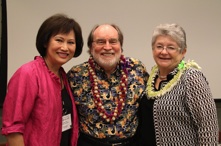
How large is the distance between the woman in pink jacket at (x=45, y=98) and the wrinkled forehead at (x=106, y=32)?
0.23 meters

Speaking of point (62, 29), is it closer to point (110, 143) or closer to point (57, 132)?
point (57, 132)

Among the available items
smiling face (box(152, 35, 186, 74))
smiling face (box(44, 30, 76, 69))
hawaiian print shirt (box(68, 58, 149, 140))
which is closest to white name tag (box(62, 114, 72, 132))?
hawaiian print shirt (box(68, 58, 149, 140))

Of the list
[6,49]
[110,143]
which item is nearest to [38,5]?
[6,49]

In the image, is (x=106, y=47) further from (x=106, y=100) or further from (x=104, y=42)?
(x=106, y=100)

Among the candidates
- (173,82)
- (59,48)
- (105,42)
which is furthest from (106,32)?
(173,82)

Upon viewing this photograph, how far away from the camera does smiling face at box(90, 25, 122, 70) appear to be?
1.87 meters

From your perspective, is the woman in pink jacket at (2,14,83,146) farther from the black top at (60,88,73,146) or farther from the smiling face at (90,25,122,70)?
the smiling face at (90,25,122,70)

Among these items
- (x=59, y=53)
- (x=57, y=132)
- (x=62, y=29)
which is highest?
(x=62, y=29)

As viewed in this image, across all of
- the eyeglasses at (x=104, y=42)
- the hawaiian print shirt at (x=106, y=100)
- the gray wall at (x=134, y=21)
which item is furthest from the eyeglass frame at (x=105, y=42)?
the gray wall at (x=134, y=21)

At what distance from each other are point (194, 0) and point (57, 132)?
7.53 ft

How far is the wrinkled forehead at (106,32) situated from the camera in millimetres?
1885

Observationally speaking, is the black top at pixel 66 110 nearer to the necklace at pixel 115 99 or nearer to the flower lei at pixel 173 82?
the necklace at pixel 115 99

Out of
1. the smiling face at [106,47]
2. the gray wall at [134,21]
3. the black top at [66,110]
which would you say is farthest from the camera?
the gray wall at [134,21]

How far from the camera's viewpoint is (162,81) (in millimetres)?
1701
